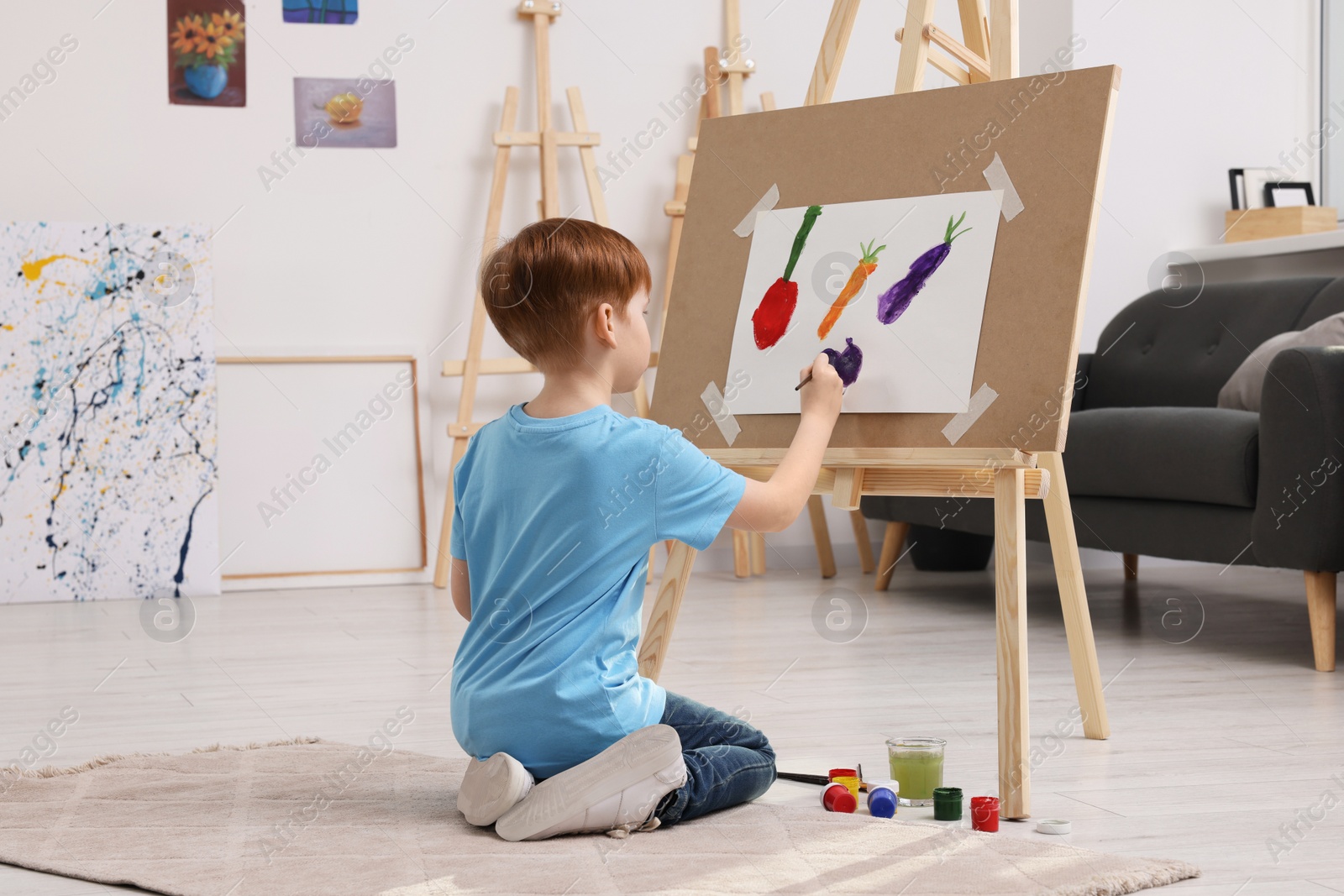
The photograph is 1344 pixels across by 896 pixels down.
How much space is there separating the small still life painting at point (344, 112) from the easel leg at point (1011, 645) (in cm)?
316

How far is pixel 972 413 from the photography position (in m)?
1.83

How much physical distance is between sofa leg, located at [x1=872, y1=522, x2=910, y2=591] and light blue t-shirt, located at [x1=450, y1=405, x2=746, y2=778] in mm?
2543

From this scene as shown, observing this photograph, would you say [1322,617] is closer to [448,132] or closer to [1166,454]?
[1166,454]

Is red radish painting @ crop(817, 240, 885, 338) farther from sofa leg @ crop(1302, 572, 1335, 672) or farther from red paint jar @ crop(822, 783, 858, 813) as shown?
sofa leg @ crop(1302, 572, 1335, 672)

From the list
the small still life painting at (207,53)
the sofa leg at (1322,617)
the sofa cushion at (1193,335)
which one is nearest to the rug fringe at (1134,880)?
the sofa leg at (1322,617)

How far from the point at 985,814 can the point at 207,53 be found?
12.1 feet

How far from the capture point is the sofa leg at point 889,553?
4000 mm

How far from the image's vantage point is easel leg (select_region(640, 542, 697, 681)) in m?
2.00

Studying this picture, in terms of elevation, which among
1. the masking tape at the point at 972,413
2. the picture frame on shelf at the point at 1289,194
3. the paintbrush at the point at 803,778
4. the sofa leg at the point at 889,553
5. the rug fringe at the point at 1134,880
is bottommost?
the sofa leg at the point at 889,553

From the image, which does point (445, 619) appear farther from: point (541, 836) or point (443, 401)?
point (541, 836)

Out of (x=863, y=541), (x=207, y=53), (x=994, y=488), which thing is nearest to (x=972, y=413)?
(x=994, y=488)

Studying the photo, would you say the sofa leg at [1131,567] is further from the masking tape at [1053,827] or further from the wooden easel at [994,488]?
the masking tape at [1053,827]

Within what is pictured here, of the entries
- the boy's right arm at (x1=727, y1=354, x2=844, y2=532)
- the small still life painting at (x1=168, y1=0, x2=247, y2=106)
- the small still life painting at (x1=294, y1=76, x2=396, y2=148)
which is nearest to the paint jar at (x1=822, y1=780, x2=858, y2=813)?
the boy's right arm at (x1=727, y1=354, x2=844, y2=532)

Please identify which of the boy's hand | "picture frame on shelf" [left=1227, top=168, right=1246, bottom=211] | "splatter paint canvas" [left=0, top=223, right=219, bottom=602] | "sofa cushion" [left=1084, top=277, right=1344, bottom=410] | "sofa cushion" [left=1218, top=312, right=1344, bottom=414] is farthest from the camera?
"picture frame on shelf" [left=1227, top=168, right=1246, bottom=211]
